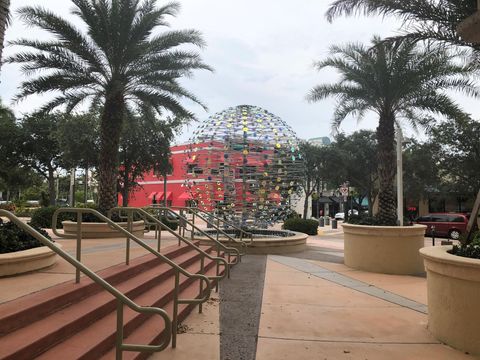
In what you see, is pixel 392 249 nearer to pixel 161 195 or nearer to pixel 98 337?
pixel 98 337

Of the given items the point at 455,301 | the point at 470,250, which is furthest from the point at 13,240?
the point at 470,250

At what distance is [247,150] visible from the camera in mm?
12992

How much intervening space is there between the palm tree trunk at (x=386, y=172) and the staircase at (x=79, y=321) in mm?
7588

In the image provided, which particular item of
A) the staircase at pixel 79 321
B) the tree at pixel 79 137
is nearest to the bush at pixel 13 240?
the staircase at pixel 79 321

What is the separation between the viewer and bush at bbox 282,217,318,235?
20.6 metres

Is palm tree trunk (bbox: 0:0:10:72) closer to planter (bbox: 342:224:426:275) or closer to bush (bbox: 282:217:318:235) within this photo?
planter (bbox: 342:224:426:275)

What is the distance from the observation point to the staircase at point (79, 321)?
134 inches

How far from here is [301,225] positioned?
20938 millimetres

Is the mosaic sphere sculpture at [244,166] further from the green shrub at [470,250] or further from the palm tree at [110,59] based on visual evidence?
the green shrub at [470,250]

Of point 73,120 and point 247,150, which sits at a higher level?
point 73,120

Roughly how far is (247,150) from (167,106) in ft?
12.3

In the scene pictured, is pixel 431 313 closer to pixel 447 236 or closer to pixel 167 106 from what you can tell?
pixel 167 106

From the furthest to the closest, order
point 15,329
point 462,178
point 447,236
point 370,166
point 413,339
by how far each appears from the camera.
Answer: point 370,166 < point 462,178 < point 447,236 < point 413,339 < point 15,329

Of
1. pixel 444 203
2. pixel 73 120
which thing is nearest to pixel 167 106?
Answer: pixel 73 120
